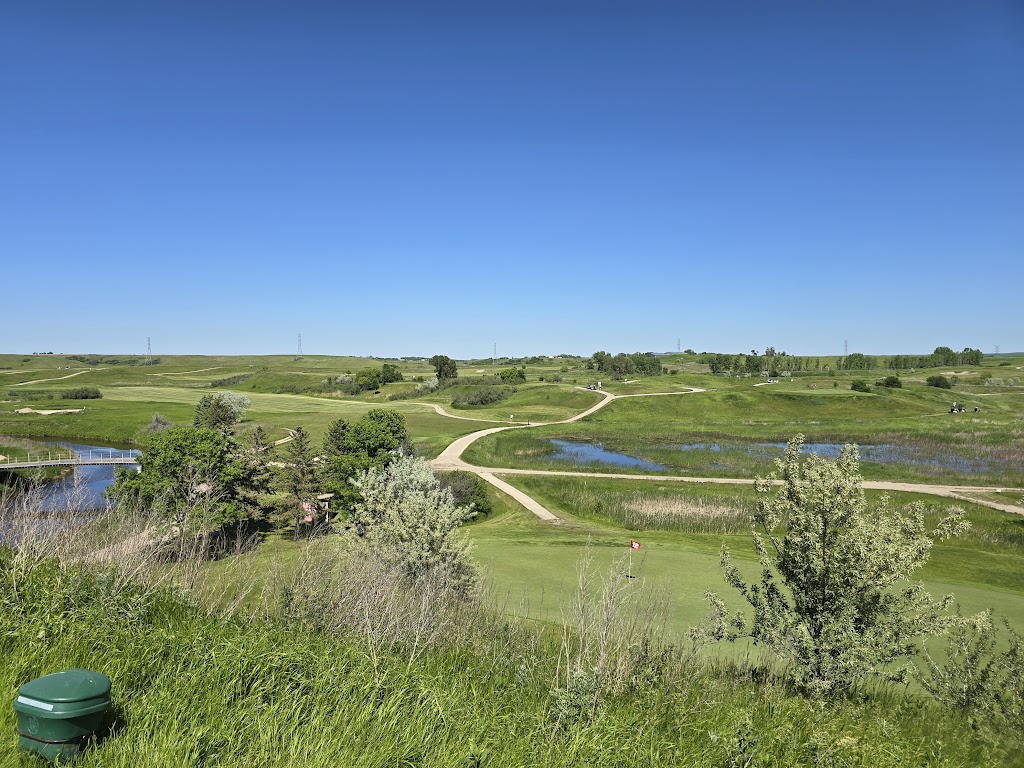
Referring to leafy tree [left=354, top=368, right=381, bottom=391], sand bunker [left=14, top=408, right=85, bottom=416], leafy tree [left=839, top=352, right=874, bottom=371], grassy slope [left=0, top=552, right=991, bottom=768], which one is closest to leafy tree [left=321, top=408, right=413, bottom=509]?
grassy slope [left=0, top=552, right=991, bottom=768]

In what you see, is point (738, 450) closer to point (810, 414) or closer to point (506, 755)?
point (810, 414)

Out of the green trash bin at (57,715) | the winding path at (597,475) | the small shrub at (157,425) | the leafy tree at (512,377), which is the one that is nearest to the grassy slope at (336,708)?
the green trash bin at (57,715)

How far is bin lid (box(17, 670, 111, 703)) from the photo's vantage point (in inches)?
161

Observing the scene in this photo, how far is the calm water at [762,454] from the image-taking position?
171 feet

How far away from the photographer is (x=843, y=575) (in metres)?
9.02

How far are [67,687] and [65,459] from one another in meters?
Answer: 63.7

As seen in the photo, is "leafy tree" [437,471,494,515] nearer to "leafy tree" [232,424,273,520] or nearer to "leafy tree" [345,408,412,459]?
"leafy tree" [345,408,412,459]

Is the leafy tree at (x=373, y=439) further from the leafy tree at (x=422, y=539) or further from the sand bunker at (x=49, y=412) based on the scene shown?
the sand bunker at (x=49, y=412)

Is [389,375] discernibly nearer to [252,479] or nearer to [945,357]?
[252,479]

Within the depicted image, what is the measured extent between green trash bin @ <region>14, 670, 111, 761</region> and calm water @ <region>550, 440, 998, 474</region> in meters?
50.4

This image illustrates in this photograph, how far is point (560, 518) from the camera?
1336 inches

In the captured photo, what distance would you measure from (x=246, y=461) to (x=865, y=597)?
3626 cm

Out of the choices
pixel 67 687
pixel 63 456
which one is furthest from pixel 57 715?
pixel 63 456

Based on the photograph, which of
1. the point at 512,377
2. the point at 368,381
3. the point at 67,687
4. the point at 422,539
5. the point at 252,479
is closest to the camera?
the point at 67,687
